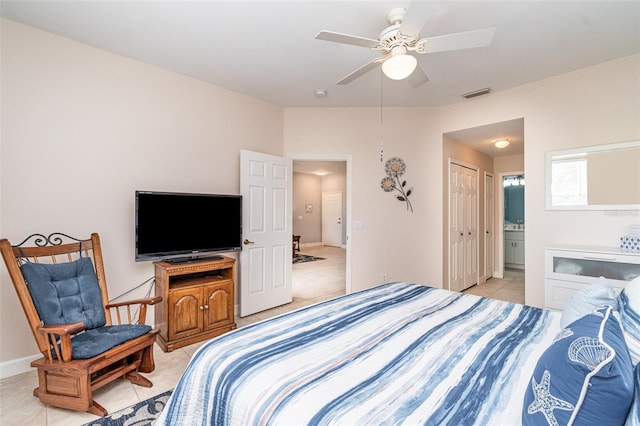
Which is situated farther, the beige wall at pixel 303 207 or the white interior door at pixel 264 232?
the beige wall at pixel 303 207

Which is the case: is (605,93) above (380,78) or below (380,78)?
below

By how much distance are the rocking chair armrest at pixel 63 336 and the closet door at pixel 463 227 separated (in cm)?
428

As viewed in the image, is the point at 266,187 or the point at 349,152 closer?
the point at 266,187

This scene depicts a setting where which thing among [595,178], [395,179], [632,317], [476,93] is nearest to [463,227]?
[395,179]

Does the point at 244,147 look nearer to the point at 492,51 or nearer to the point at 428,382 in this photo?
the point at 492,51

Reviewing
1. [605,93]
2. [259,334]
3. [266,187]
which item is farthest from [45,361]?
[605,93]

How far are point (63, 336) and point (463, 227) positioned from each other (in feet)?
16.1

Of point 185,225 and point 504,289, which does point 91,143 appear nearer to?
point 185,225

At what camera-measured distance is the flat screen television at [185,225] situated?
2678mm

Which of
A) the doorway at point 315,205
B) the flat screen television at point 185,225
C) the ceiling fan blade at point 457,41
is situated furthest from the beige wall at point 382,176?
the doorway at point 315,205

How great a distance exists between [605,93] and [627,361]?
339cm

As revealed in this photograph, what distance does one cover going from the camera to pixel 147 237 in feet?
8.82

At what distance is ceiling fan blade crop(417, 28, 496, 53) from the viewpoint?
1761 mm

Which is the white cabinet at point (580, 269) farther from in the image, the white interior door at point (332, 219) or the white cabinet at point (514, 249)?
the white interior door at point (332, 219)
